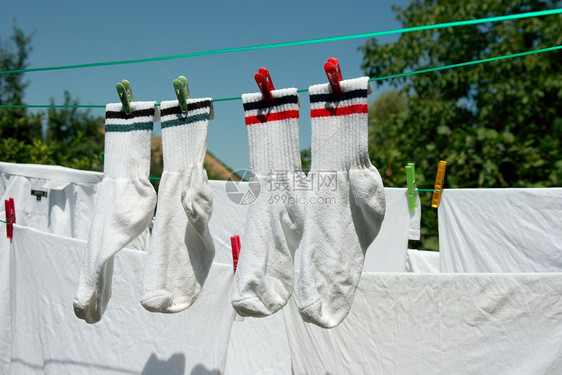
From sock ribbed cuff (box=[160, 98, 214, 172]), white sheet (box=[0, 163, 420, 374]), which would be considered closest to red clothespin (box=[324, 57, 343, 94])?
sock ribbed cuff (box=[160, 98, 214, 172])

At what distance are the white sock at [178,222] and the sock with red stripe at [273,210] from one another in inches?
4.0

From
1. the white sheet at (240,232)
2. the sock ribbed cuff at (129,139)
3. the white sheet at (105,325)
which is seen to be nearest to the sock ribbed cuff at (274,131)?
the sock ribbed cuff at (129,139)

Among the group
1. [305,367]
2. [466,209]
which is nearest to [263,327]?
[305,367]

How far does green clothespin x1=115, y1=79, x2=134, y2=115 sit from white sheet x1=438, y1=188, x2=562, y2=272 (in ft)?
3.34

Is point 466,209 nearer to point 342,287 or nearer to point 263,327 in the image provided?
point 263,327

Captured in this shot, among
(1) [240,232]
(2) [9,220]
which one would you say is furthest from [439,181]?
(2) [9,220]

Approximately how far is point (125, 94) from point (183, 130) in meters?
0.14

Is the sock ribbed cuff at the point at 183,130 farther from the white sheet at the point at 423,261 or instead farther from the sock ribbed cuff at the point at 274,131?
the white sheet at the point at 423,261

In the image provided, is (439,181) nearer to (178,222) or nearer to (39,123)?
(178,222)

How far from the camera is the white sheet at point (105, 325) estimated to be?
3.39 feet

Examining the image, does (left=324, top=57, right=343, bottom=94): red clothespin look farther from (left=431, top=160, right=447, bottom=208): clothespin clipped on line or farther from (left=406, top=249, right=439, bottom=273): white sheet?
(left=406, top=249, right=439, bottom=273): white sheet

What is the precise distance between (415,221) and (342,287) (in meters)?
0.85

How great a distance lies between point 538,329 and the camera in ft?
2.69

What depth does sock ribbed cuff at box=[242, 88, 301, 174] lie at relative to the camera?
2.53ft
